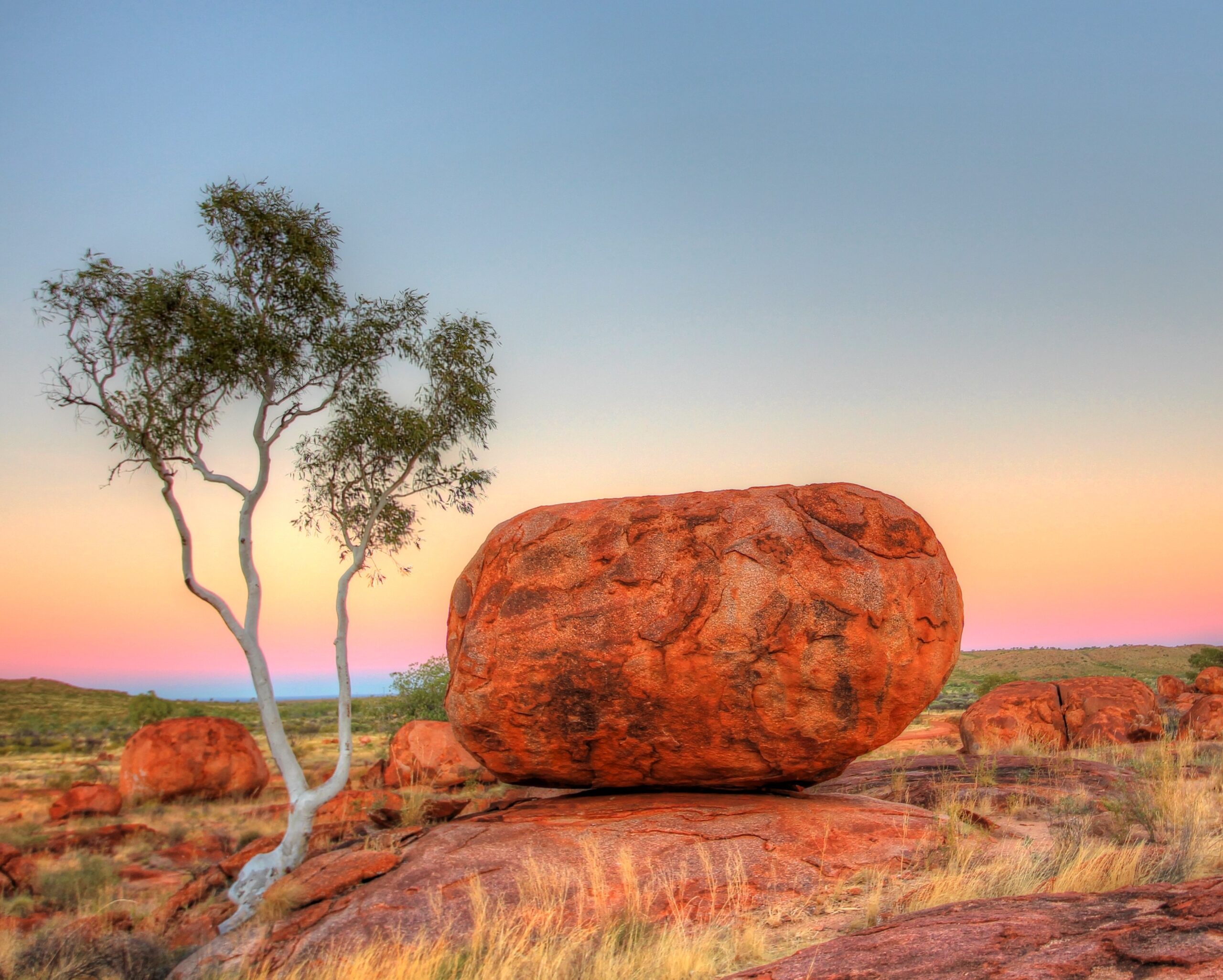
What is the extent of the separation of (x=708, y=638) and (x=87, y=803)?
17328mm

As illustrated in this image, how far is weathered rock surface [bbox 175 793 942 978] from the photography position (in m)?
7.98

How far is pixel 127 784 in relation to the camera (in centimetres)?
2064

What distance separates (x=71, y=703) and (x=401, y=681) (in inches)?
2140

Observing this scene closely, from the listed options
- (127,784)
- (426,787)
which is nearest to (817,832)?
(426,787)

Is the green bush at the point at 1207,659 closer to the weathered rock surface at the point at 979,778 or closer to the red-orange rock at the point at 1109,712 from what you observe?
the red-orange rock at the point at 1109,712

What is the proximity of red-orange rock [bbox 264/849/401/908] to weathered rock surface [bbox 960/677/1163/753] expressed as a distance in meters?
13.0

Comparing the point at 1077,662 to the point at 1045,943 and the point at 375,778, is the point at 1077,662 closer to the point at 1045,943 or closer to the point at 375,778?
the point at 375,778

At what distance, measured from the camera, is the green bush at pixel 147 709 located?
38156mm

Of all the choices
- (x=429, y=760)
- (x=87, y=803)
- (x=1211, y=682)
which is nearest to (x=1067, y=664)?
(x=1211, y=682)

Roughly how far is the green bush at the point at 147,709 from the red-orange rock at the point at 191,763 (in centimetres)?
1834

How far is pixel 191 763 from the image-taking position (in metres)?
21.0

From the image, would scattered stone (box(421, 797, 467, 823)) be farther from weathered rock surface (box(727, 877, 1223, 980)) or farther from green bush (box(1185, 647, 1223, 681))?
green bush (box(1185, 647, 1223, 681))

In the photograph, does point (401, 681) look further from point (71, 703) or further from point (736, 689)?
point (71, 703)

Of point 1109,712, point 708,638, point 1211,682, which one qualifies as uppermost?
point 708,638
